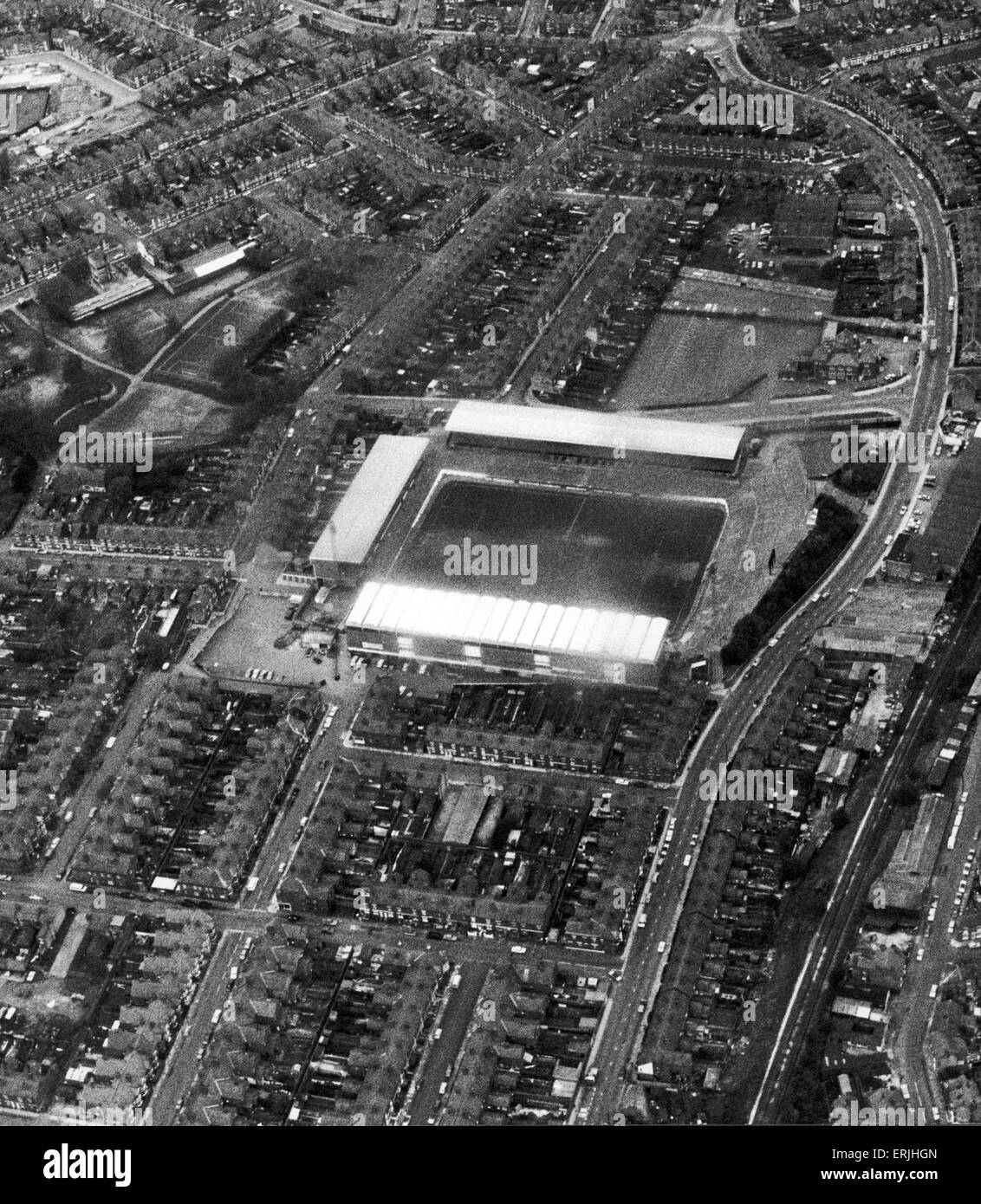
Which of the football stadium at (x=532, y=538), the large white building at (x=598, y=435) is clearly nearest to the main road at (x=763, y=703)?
the football stadium at (x=532, y=538)

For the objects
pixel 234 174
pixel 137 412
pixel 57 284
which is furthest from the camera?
pixel 234 174

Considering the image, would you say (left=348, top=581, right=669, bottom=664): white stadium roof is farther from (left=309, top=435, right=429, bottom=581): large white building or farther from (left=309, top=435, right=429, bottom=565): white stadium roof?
(left=309, top=435, right=429, bottom=565): white stadium roof

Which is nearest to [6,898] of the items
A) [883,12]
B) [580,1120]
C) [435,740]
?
[435,740]

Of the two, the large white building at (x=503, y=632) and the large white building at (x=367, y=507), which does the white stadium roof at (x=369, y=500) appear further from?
the large white building at (x=503, y=632)

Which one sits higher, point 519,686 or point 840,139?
point 840,139

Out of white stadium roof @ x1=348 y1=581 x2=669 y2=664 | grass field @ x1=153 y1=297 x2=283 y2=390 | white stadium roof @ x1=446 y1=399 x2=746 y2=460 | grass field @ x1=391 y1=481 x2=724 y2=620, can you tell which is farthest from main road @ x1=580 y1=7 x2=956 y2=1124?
grass field @ x1=153 y1=297 x2=283 y2=390

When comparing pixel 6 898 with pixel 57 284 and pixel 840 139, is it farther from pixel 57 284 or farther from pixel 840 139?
pixel 840 139

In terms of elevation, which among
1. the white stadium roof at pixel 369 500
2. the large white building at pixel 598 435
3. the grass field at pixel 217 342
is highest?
the large white building at pixel 598 435
